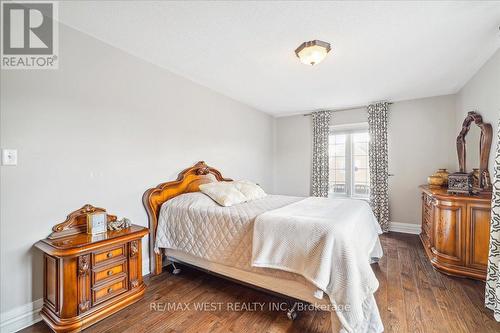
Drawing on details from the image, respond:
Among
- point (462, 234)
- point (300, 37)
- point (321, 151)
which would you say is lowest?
point (462, 234)

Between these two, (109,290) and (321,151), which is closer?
(109,290)

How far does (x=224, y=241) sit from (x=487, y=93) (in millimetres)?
3504

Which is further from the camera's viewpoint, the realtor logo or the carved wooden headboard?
the carved wooden headboard

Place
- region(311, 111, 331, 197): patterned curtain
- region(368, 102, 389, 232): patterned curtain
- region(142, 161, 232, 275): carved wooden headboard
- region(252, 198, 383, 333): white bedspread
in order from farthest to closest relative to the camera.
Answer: region(311, 111, 331, 197): patterned curtain → region(368, 102, 389, 232): patterned curtain → region(142, 161, 232, 275): carved wooden headboard → region(252, 198, 383, 333): white bedspread

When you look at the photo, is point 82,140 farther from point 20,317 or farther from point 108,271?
point 20,317

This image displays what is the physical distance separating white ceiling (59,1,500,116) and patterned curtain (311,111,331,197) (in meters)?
1.42

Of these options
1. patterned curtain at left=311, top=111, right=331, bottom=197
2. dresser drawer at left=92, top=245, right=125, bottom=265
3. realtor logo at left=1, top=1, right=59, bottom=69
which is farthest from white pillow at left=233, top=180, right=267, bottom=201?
realtor logo at left=1, top=1, right=59, bottom=69

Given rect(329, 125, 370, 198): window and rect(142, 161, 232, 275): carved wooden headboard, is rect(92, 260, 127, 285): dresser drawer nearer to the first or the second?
rect(142, 161, 232, 275): carved wooden headboard

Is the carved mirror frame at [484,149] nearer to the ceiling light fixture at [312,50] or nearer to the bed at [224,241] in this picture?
the bed at [224,241]

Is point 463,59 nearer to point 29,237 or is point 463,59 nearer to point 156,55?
point 156,55

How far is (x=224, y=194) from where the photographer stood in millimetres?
2670

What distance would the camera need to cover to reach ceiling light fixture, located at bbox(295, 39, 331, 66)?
2.13m

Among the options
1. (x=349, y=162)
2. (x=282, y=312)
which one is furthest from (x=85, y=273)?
A: (x=349, y=162)

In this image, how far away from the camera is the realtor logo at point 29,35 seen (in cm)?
170
